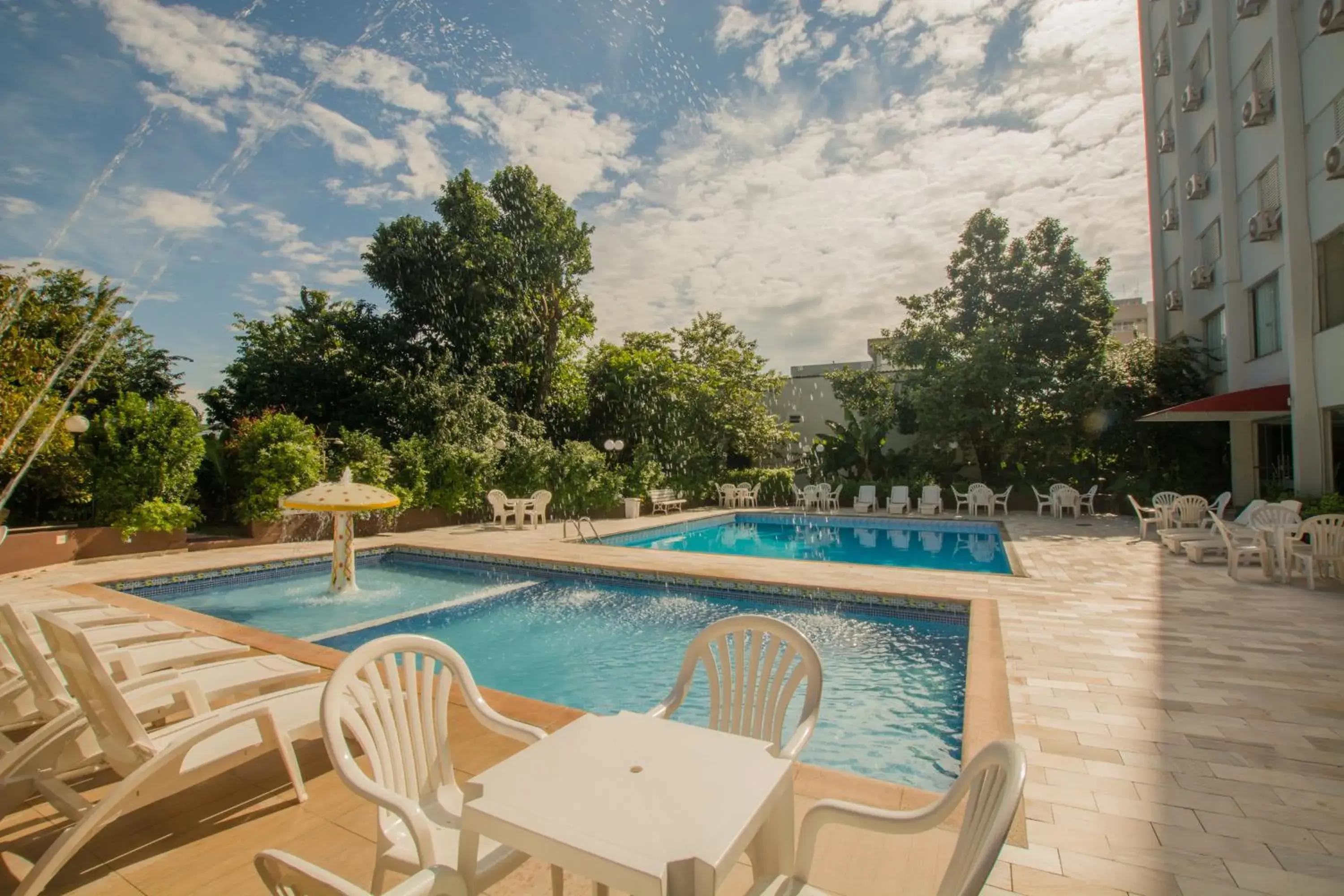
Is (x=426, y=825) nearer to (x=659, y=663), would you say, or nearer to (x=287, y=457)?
(x=659, y=663)

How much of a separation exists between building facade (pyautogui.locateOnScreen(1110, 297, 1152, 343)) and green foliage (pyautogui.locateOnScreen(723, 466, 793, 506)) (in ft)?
79.9

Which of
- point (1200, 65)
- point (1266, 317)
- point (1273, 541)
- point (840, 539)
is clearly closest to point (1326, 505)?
point (1273, 541)

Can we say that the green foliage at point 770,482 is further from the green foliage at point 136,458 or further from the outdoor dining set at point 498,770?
the outdoor dining set at point 498,770

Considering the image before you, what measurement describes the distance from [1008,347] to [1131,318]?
27.6 meters

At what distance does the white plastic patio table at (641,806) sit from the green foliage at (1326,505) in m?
10.4

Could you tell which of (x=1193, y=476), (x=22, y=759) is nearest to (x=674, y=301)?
(x=1193, y=476)

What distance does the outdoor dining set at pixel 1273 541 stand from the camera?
713 centimetres

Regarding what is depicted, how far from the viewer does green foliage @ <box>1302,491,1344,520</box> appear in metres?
8.70

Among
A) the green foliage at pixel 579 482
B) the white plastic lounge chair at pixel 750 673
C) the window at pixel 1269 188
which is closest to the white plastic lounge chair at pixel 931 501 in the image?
the green foliage at pixel 579 482

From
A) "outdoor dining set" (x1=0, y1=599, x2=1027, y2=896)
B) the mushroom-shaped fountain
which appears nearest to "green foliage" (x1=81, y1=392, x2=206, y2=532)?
the mushroom-shaped fountain

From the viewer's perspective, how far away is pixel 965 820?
1.38 m

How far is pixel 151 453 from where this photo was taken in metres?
10.6

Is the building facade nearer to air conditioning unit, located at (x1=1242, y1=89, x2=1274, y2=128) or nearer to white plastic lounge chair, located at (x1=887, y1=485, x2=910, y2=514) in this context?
white plastic lounge chair, located at (x1=887, y1=485, x2=910, y2=514)

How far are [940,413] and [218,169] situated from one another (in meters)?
17.4
